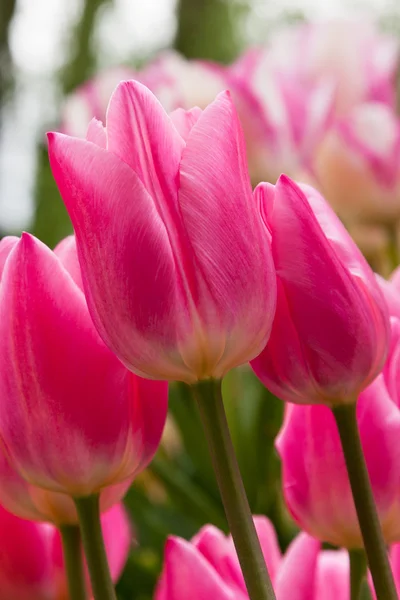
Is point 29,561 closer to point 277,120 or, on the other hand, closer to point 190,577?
point 190,577

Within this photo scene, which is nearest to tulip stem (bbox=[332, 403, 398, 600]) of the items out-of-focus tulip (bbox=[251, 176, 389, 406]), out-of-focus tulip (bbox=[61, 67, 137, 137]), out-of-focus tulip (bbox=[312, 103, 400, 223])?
out-of-focus tulip (bbox=[251, 176, 389, 406])

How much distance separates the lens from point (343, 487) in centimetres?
23

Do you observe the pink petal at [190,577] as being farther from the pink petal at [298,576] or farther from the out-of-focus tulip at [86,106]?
the out-of-focus tulip at [86,106]

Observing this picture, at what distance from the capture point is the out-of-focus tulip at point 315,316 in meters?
0.19

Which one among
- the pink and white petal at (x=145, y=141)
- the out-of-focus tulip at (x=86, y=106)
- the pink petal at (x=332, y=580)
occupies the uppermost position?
the pink and white petal at (x=145, y=141)

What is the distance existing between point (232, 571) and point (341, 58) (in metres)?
0.53

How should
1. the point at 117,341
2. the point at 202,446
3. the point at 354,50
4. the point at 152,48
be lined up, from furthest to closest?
1. the point at 152,48
2. the point at 354,50
3. the point at 202,446
4. the point at 117,341

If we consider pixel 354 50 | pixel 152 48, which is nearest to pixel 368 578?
pixel 354 50

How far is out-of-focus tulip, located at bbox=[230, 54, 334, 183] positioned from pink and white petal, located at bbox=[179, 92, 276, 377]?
0.41m

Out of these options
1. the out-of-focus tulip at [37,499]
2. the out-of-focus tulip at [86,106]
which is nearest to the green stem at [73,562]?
the out-of-focus tulip at [37,499]

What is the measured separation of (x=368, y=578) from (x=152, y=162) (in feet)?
0.42

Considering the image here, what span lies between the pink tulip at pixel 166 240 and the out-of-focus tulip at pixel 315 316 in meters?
0.01

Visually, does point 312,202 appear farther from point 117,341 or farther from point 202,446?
point 202,446

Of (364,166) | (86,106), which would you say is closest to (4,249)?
(364,166)
